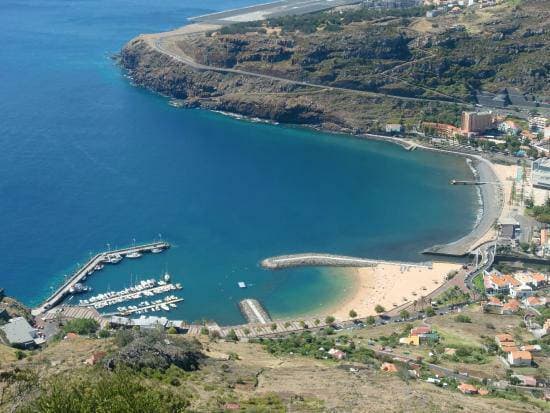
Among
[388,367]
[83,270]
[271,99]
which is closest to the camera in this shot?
[388,367]

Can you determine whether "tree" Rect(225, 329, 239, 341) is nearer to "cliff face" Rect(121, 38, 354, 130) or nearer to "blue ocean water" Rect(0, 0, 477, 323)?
"blue ocean water" Rect(0, 0, 477, 323)

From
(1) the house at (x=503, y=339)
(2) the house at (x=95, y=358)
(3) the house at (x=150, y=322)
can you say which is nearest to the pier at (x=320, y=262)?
(3) the house at (x=150, y=322)

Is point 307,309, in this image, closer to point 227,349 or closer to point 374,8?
point 227,349

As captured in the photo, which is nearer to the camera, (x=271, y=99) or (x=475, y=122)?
(x=475, y=122)

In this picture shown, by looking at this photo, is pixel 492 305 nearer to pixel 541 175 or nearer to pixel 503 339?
pixel 503 339

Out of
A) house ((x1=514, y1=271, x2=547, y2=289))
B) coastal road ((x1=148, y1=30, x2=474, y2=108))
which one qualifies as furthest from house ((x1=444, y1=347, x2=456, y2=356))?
coastal road ((x1=148, y1=30, x2=474, y2=108))

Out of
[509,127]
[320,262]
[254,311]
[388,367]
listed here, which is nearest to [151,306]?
[254,311]

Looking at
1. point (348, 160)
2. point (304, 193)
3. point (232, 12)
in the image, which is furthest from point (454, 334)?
point (232, 12)
